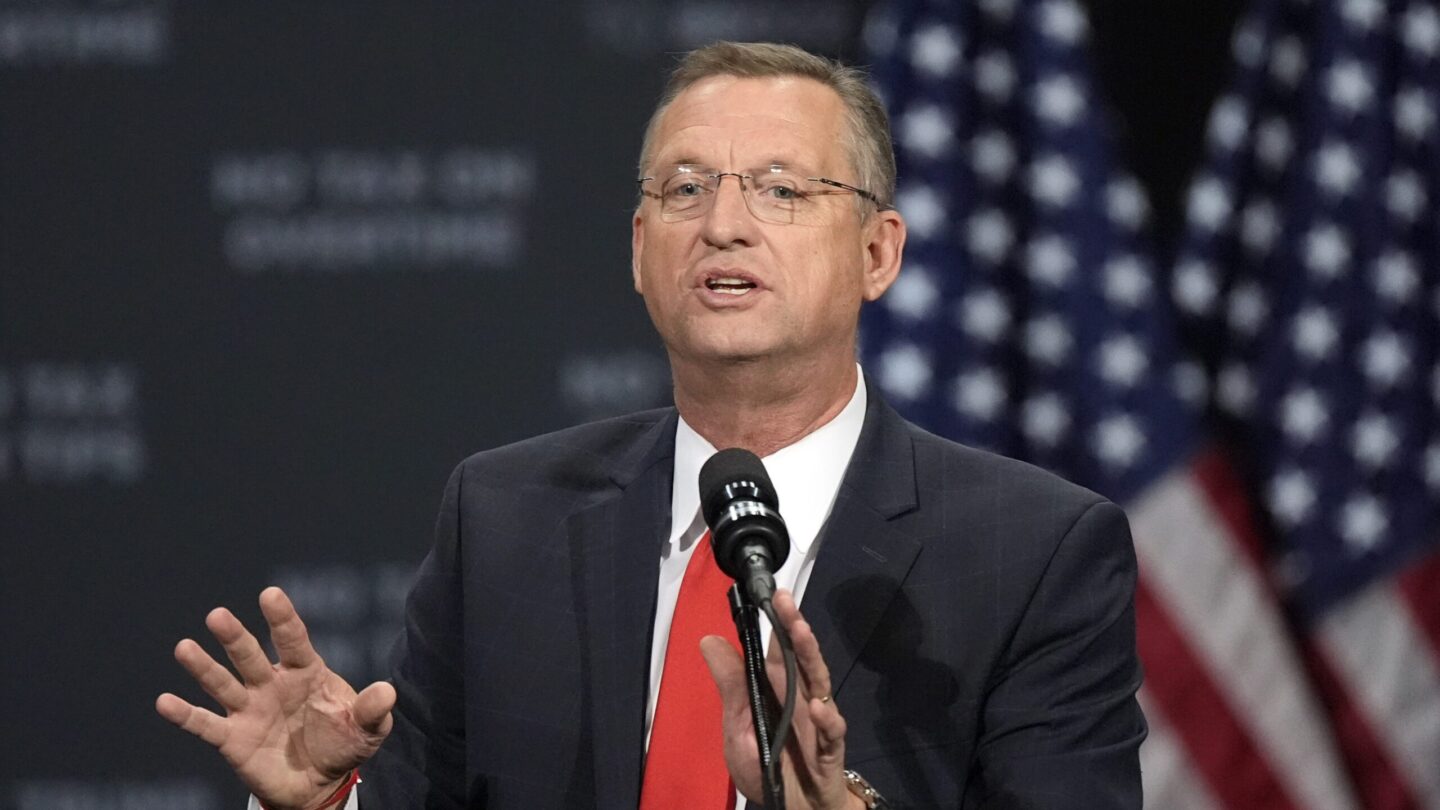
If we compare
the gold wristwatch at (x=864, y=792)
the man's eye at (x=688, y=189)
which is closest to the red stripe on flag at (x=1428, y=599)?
the man's eye at (x=688, y=189)

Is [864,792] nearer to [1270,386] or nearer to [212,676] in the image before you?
[212,676]

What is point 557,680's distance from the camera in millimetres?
2051

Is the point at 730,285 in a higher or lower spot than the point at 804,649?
higher

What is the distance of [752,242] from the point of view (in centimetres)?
213

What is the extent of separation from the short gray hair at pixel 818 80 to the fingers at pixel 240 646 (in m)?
0.86

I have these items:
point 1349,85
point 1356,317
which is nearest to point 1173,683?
point 1356,317

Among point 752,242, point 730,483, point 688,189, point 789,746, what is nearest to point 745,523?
point 730,483

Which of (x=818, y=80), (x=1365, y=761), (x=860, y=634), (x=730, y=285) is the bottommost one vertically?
(x=1365, y=761)

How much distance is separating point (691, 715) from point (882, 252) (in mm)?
754

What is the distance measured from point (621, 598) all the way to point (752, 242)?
485 mm

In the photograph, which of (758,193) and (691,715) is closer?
(691,715)

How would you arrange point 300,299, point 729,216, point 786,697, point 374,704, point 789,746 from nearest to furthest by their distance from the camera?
point 786,697 < point 789,746 < point 374,704 < point 729,216 < point 300,299

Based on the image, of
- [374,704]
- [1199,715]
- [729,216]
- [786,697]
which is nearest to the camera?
[786,697]

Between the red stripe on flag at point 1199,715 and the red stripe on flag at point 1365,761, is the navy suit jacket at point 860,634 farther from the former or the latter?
the red stripe on flag at point 1365,761
